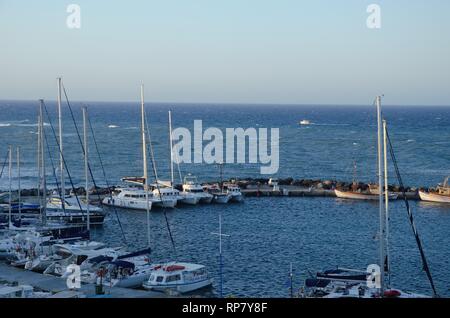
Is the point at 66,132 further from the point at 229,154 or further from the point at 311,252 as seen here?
the point at 311,252

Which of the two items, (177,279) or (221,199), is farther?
(221,199)

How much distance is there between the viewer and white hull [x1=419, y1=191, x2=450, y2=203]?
34.2 m

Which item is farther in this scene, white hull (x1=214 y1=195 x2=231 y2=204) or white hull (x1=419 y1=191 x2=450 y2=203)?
white hull (x1=214 y1=195 x2=231 y2=204)

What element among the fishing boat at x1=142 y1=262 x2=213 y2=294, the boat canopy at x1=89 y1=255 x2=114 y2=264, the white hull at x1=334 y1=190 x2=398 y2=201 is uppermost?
the boat canopy at x1=89 y1=255 x2=114 y2=264

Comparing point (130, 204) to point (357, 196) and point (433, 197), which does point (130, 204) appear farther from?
point (433, 197)

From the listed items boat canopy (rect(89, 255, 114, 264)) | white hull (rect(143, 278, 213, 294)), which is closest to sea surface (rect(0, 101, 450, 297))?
white hull (rect(143, 278, 213, 294))

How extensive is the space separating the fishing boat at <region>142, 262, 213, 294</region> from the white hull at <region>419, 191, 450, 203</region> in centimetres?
1978

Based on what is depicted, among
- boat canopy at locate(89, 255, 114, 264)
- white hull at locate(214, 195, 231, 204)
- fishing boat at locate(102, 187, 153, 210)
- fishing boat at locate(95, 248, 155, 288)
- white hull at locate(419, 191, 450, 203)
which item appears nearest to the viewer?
fishing boat at locate(95, 248, 155, 288)

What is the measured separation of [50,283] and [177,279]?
312 centimetres

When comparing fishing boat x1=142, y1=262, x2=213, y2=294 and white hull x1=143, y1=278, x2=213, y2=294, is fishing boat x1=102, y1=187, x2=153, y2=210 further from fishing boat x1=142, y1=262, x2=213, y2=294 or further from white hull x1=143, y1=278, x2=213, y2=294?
white hull x1=143, y1=278, x2=213, y2=294

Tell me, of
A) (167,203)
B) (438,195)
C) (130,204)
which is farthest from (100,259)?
(438,195)

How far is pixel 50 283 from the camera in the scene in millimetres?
16625

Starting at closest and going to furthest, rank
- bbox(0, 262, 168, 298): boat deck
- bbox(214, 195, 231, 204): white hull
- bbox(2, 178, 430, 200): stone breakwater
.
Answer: bbox(0, 262, 168, 298): boat deck → bbox(214, 195, 231, 204): white hull → bbox(2, 178, 430, 200): stone breakwater

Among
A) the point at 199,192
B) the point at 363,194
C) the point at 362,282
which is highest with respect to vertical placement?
the point at 362,282
